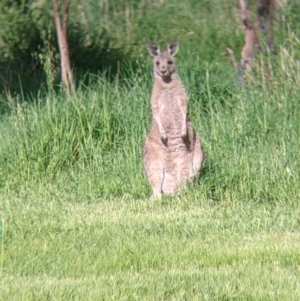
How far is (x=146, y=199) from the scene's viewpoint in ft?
25.7

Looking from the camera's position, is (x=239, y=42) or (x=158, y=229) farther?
(x=239, y=42)

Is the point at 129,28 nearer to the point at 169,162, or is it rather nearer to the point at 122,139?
the point at 122,139

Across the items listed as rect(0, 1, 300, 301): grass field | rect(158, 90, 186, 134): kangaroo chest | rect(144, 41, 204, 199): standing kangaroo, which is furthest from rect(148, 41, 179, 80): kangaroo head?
rect(0, 1, 300, 301): grass field

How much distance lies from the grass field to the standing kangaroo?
18 cm

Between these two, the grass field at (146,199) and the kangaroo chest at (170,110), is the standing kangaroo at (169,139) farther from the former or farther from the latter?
the grass field at (146,199)

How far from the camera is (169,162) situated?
27.1ft

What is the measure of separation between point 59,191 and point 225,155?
164cm

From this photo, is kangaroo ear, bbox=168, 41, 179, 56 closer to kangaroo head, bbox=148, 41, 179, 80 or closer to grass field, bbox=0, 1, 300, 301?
kangaroo head, bbox=148, 41, 179, 80

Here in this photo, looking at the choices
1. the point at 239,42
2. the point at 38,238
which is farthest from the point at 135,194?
the point at 239,42

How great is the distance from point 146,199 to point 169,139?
763 mm

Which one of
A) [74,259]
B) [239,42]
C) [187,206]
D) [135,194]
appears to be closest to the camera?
[74,259]

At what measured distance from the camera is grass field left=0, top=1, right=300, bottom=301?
5.42 m

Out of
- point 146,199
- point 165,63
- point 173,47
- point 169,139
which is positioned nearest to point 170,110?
point 169,139

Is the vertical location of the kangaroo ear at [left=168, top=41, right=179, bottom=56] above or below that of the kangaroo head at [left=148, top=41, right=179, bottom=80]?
above
